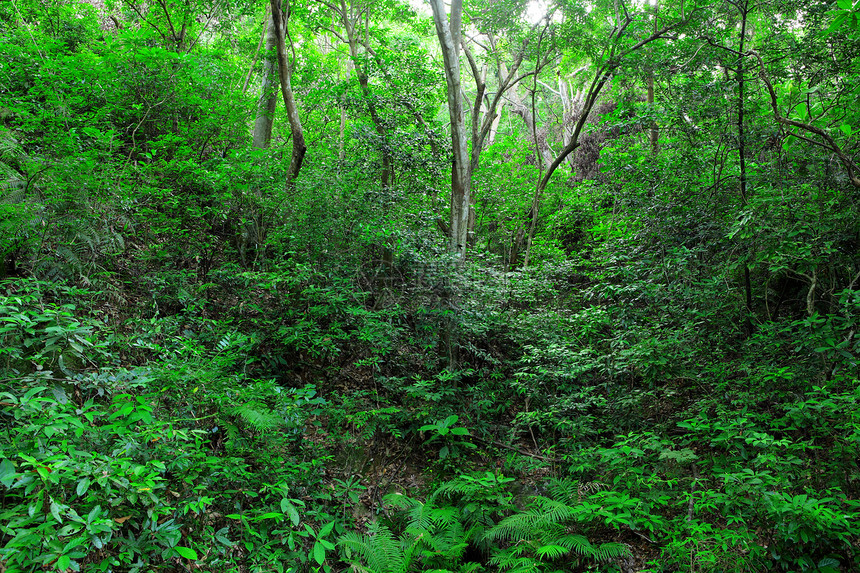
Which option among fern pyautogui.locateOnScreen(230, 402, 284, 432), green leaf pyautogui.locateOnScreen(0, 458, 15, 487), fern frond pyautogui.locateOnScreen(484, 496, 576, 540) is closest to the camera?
green leaf pyautogui.locateOnScreen(0, 458, 15, 487)

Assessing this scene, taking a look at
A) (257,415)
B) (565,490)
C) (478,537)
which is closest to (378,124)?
(257,415)

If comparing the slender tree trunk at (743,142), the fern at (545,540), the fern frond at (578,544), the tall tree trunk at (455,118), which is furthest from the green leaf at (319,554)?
the slender tree trunk at (743,142)

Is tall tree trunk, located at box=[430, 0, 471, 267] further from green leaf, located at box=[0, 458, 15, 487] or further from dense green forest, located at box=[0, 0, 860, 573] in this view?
green leaf, located at box=[0, 458, 15, 487]

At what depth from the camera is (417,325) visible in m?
6.26

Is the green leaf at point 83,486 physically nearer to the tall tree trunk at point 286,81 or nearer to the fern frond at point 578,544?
the fern frond at point 578,544

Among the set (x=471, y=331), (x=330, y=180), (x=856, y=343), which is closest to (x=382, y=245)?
(x=330, y=180)

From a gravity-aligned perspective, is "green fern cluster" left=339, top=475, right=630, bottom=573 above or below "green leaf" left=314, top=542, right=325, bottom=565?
below

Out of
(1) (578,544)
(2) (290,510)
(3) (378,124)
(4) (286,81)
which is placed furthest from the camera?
(3) (378,124)

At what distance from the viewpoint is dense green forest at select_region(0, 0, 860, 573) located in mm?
3186

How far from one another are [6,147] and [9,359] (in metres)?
2.47

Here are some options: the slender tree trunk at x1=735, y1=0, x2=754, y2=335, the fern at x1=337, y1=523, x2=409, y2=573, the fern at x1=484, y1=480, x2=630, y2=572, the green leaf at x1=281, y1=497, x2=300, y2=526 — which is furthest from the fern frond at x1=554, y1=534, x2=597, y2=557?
the slender tree trunk at x1=735, y1=0, x2=754, y2=335

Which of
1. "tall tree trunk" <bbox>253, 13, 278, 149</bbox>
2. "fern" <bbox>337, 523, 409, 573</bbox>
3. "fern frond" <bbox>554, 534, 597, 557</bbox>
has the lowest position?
"fern" <bbox>337, 523, 409, 573</bbox>

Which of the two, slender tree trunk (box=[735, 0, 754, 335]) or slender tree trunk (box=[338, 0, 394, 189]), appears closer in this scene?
slender tree trunk (box=[735, 0, 754, 335])

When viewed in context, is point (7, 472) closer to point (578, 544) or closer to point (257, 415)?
point (257, 415)
